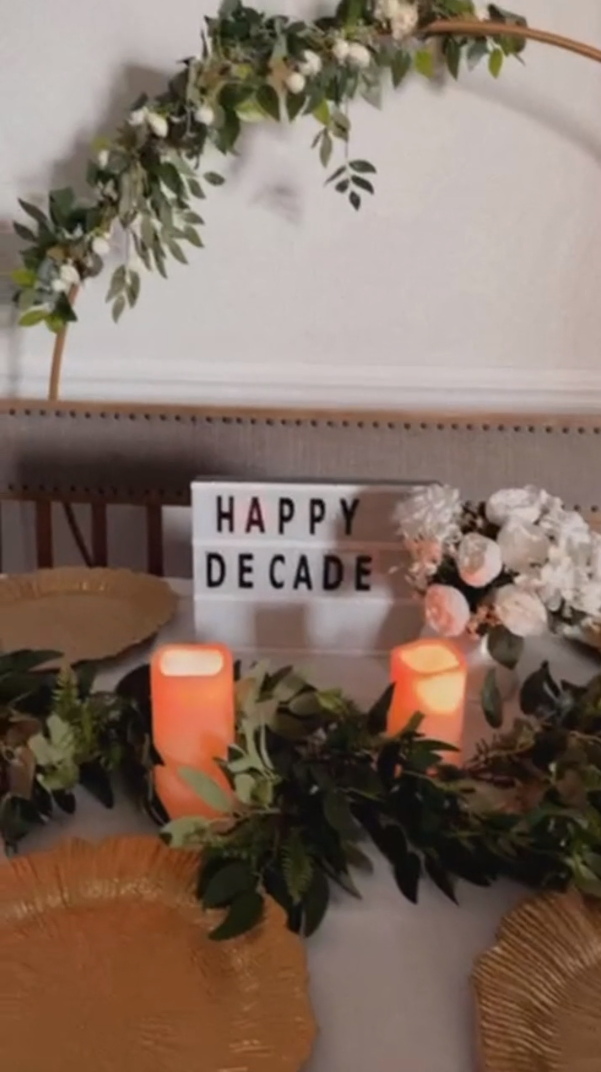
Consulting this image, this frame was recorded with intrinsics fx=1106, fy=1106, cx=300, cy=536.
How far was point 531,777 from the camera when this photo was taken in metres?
1.02

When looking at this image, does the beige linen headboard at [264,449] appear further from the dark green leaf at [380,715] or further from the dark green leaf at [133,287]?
the dark green leaf at [380,715]

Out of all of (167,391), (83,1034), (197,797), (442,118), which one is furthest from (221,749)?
(442,118)

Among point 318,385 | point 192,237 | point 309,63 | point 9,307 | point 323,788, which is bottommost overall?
point 323,788

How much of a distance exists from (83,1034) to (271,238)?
4.13ft

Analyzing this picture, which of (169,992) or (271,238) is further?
(271,238)

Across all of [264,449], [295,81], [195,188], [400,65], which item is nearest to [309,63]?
[295,81]

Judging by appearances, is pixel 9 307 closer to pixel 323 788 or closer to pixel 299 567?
pixel 299 567

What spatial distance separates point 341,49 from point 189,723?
3.07 feet

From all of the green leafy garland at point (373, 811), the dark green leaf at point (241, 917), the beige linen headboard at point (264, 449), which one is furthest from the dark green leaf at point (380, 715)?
the beige linen headboard at point (264, 449)

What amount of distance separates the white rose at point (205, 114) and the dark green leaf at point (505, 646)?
81cm

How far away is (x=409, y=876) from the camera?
918 mm

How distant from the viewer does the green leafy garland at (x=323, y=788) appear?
90 centimetres

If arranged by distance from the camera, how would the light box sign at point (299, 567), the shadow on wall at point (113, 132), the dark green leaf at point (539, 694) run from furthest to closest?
the shadow on wall at point (113, 132), the light box sign at point (299, 567), the dark green leaf at point (539, 694)

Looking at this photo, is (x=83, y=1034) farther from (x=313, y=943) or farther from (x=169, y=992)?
(x=313, y=943)
